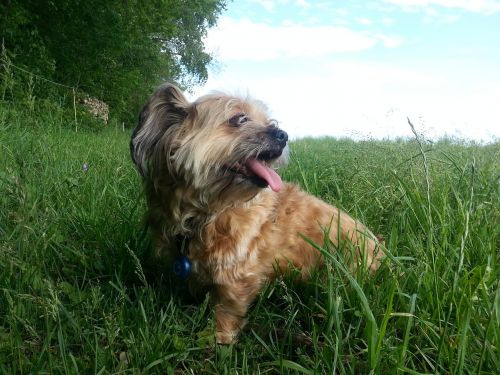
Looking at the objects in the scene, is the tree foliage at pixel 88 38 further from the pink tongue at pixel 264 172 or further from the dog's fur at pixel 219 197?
the pink tongue at pixel 264 172

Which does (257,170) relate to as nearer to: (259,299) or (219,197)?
(219,197)

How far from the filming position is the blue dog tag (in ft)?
7.97

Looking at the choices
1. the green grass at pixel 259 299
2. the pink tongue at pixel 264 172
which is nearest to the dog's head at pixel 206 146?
the pink tongue at pixel 264 172

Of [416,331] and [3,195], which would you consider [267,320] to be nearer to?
[416,331]

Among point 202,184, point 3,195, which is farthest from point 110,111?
point 202,184

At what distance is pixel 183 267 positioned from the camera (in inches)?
95.7

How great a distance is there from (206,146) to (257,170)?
322mm

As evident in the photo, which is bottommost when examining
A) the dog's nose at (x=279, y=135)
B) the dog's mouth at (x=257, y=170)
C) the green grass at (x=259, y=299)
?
the green grass at (x=259, y=299)

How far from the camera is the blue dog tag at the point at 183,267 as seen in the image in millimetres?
2428

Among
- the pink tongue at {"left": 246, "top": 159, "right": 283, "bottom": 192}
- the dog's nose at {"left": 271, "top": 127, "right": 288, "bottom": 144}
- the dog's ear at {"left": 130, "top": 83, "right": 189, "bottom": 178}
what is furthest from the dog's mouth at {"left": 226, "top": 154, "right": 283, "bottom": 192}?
the dog's ear at {"left": 130, "top": 83, "right": 189, "bottom": 178}

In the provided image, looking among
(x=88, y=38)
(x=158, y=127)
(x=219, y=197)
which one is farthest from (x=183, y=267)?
(x=88, y=38)

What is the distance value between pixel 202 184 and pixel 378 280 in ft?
3.47

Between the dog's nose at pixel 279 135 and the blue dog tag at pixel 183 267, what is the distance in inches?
33.8

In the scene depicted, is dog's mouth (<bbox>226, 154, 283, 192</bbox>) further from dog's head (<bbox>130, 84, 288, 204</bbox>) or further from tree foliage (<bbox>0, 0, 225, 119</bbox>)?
tree foliage (<bbox>0, 0, 225, 119</bbox>)
